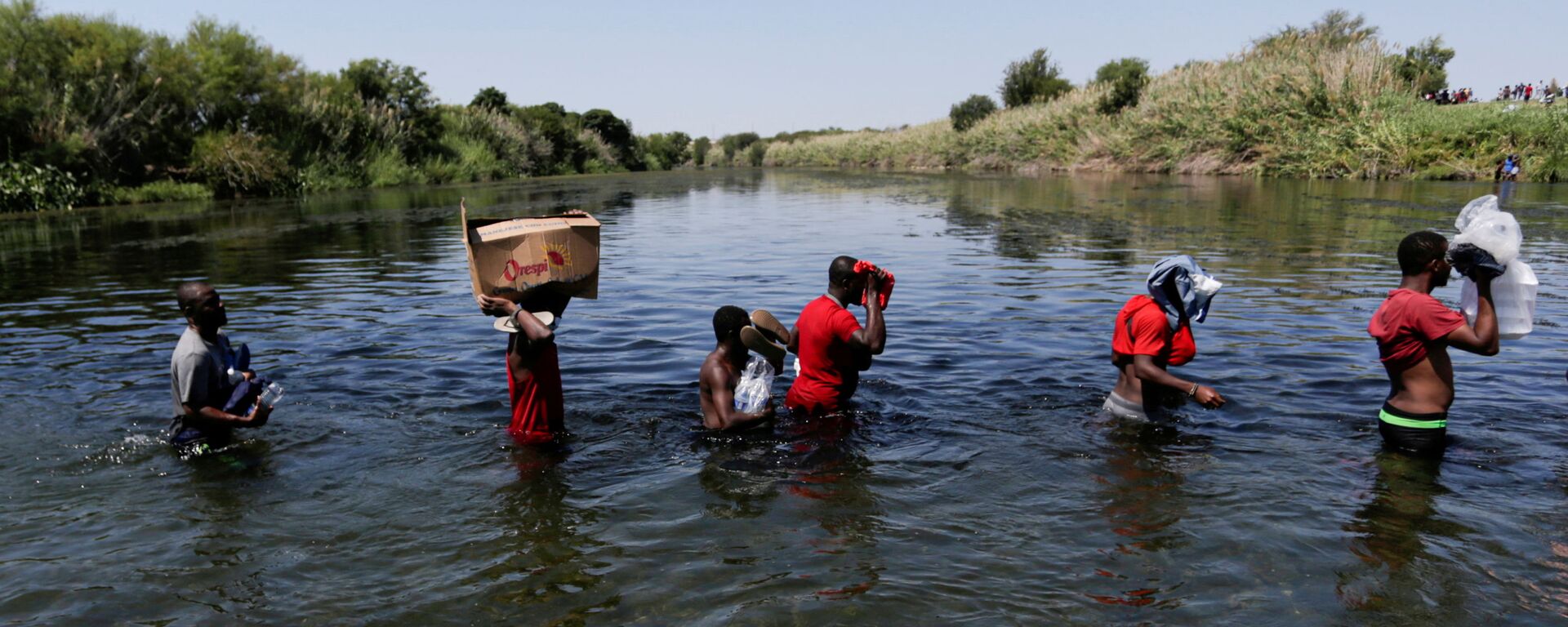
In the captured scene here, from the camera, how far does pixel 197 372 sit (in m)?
5.84

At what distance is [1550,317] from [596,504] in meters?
10.4

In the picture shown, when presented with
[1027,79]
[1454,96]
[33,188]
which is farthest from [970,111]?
[33,188]

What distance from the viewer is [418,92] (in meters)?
59.5

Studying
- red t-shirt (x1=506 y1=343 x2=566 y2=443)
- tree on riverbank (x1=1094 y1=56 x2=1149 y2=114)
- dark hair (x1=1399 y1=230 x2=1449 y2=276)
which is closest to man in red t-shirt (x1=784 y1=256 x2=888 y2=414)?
red t-shirt (x1=506 y1=343 x2=566 y2=443)

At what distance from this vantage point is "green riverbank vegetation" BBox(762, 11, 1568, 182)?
108ft

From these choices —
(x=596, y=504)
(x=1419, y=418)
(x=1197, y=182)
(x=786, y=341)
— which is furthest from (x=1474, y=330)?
(x=1197, y=182)

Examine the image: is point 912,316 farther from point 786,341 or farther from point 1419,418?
point 1419,418

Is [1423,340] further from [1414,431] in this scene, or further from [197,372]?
[197,372]

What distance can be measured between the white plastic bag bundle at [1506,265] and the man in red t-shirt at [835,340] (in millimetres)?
3335

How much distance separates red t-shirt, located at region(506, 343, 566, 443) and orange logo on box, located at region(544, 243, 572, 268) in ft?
2.45

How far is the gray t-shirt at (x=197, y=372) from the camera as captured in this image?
5.82m

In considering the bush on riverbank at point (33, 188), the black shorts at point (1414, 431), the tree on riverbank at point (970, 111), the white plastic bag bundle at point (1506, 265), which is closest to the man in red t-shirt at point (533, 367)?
the black shorts at point (1414, 431)

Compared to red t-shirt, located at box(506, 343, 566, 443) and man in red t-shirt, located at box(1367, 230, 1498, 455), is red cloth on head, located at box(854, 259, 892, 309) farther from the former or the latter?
man in red t-shirt, located at box(1367, 230, 1498, 455)

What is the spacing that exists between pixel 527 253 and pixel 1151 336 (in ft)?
12.6
